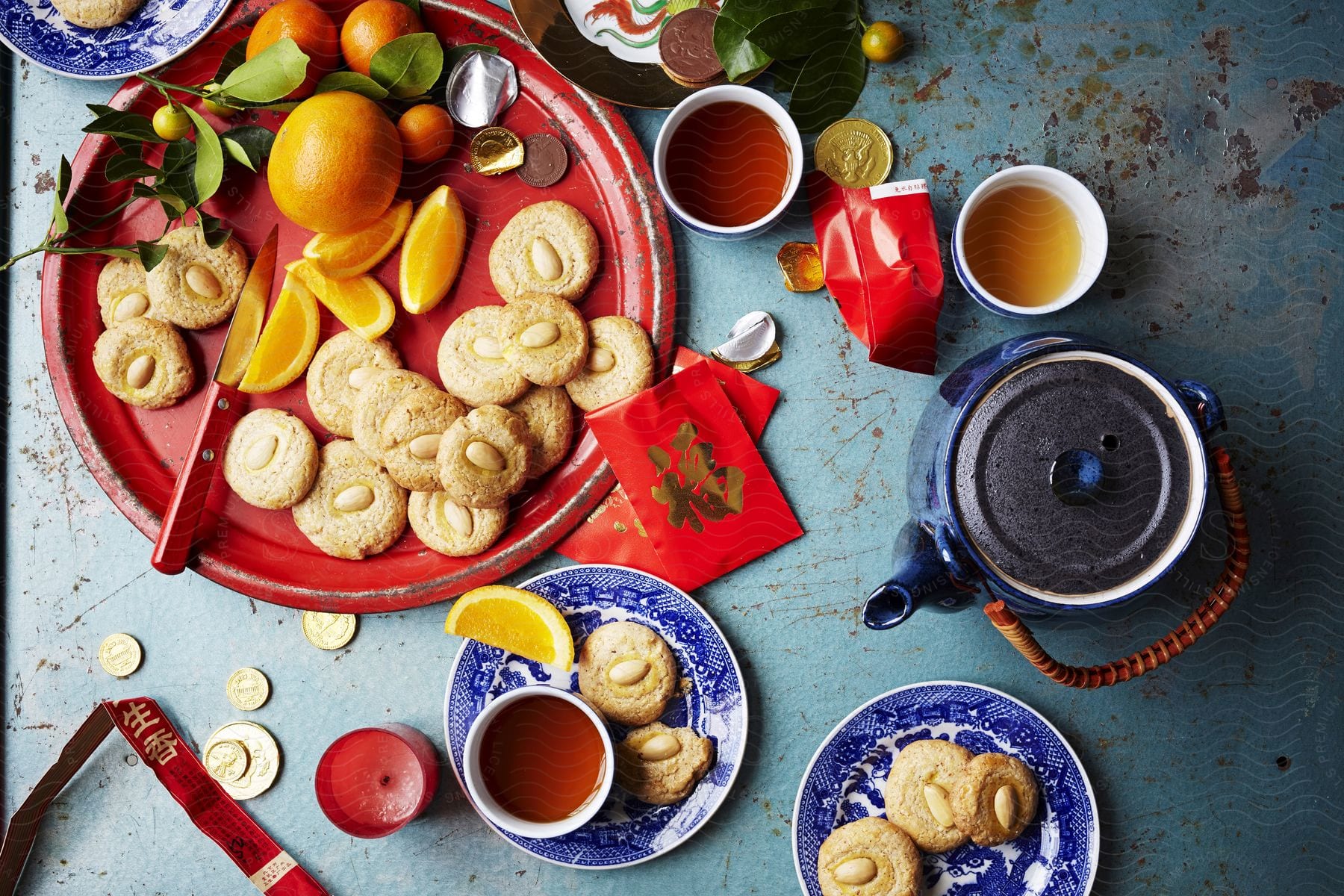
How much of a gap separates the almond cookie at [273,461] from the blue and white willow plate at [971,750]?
0.65 metres

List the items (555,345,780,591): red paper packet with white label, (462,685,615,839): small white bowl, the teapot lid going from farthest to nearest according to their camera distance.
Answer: (555,345,780,591): red paper packet with white label
(462,685,615,839): small white bowl
the teapot lid

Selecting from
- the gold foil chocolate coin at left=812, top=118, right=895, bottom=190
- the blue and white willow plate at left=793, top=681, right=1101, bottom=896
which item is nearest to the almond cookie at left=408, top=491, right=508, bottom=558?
the blue and white willow plate at left=793, top=681, right=1101, bottom=896

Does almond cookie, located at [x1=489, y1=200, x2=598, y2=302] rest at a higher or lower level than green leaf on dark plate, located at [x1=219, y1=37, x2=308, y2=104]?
lower

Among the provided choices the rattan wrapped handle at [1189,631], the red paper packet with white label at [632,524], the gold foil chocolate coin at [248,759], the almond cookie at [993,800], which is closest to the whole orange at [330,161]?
the red paper packet with white label at [632,524]

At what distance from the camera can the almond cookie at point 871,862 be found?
88 cm

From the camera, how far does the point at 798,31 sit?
3.04ft

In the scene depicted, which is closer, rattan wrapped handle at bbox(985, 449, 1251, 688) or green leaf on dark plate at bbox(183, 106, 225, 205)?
rattan wrapped handle at bbox(985, 449, 1251, 688)

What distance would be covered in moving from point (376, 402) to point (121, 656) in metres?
0.47

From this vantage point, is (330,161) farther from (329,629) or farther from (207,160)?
(329,629)

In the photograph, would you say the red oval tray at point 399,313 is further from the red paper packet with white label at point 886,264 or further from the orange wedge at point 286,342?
the red paper packet with white label at point 886,264

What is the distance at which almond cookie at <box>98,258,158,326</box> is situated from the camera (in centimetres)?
94

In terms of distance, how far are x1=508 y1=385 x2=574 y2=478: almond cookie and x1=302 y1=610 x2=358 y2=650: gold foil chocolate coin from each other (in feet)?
0.96

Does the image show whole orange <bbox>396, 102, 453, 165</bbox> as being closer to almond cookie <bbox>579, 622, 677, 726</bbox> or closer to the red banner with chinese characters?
almond cookie <bbox>579, 622, 677, 726</bbox>

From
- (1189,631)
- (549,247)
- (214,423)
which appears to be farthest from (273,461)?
(1189,631)
